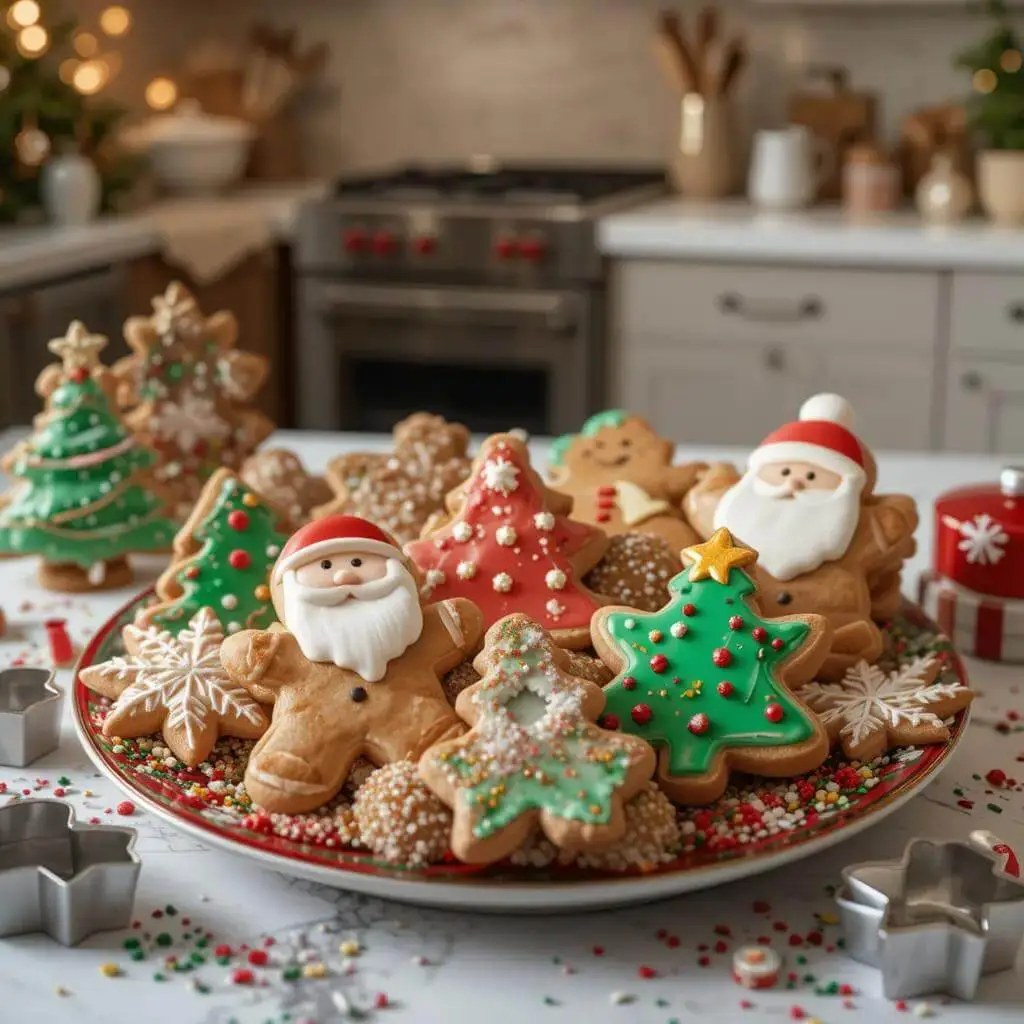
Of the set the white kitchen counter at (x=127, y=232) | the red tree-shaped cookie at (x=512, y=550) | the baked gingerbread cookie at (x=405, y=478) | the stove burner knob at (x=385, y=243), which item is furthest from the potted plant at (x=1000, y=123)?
the red tree-shaped cookie at (x=512, y=550)

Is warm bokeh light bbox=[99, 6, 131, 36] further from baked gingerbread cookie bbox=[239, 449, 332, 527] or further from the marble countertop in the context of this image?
the marble countertop

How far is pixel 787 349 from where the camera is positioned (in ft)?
10.7

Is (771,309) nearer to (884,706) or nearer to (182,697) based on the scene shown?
(884,706)

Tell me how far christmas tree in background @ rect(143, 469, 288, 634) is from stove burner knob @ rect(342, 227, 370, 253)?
82.1 inches

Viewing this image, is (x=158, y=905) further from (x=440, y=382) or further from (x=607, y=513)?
(x=440, y=382)

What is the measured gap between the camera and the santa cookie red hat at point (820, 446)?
4.18ft

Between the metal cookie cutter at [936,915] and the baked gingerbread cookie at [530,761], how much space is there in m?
0.16

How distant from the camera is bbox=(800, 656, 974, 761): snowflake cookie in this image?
Answer: 1.11 m

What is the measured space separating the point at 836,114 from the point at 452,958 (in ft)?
10.3

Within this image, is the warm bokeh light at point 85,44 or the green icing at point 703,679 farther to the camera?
the warm bokeh light at point 85,44

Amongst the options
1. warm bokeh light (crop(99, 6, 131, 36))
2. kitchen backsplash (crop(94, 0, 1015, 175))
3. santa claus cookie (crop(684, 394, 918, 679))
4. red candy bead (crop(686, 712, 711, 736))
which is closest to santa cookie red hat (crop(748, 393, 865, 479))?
santa claus cookie (crop(684, 394, 918, 679))

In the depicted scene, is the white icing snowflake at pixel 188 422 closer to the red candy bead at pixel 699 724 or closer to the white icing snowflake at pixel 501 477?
the white icing snowflake at pixel 501 477

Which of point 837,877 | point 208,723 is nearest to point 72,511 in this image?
point 208,723

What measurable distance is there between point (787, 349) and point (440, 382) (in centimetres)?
80
